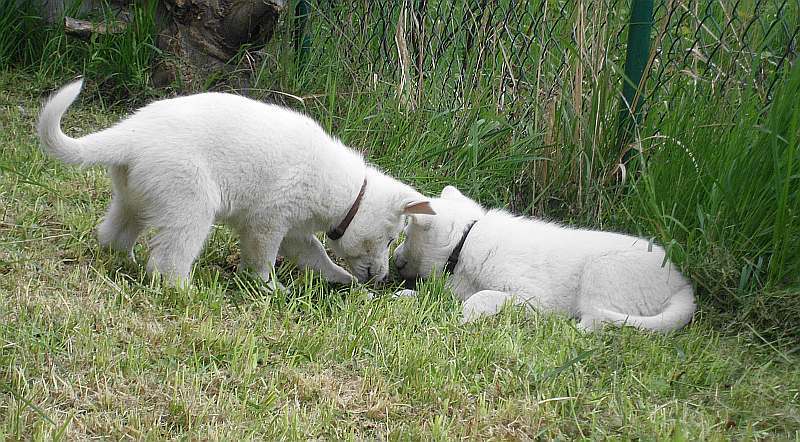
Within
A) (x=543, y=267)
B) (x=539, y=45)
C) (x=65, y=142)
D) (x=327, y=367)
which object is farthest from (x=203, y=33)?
(x=327, y=367)

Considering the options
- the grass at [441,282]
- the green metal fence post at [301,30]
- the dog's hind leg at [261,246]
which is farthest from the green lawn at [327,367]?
the green metal fence post at [301,30]

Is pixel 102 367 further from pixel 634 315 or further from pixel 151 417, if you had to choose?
pixel 634 315

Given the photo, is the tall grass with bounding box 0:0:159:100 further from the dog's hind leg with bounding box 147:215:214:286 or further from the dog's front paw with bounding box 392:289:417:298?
the dog's front paw with bounding box 392:289:417:298

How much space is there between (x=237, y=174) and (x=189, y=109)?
31 cm

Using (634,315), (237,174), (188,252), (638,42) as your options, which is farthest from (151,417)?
(638,42)

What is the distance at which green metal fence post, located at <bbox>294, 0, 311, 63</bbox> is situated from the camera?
5.82m

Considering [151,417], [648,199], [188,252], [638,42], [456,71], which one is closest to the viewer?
[151,417]

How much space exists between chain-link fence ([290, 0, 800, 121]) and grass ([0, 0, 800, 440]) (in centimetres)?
2

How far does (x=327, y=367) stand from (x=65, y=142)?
4.20 ft

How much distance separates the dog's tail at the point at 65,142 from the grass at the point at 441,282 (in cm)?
44

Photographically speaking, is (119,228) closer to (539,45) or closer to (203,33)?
(203,33)

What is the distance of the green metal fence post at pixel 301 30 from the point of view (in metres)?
5.82

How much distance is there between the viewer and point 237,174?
141 inches

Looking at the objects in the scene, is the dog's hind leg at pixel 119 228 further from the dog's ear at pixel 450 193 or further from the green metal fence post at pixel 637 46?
the green metal fence post at pixel 637 46
